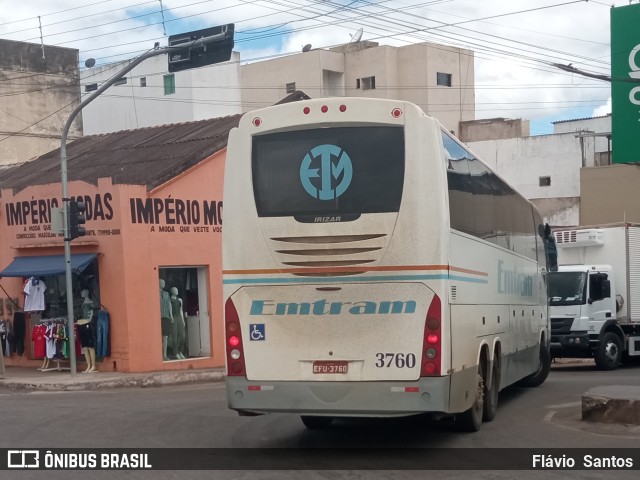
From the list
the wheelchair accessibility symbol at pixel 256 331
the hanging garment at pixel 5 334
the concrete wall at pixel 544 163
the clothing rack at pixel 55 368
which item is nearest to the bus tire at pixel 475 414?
the wheelchair accessibility symbol at pixel 256 331

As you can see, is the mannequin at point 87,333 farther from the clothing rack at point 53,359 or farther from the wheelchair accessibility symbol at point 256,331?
the wheelchair accessibility symbol at point 256,331

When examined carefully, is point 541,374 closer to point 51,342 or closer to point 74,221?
point 74,221

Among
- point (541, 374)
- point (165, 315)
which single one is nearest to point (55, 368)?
point (165, 315)

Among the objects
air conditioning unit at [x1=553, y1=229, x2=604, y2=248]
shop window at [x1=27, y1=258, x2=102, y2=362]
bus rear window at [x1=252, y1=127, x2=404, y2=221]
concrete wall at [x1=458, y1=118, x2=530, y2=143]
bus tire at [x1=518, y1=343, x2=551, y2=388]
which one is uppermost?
concrete wall at [x1=458, y1=118, x2=530, y2=143]

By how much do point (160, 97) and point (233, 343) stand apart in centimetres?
4873

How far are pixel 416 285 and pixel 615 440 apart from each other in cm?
366

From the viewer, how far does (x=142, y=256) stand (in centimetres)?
2247

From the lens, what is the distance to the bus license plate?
9969 millimetres

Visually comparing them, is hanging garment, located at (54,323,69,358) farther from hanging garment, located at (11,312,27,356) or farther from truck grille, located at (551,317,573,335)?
truck grille, located at (551,317,573,335)

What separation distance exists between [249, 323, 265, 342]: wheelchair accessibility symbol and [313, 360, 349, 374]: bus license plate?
70 centimetres

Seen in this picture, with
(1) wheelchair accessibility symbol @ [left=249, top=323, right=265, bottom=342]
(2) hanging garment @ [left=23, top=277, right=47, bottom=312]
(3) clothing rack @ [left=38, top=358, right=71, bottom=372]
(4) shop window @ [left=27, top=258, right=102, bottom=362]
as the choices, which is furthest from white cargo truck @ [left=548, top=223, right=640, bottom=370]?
(1) wheelchair accessibility symbol @ [left=249, top=323, right=265, bottom=342]

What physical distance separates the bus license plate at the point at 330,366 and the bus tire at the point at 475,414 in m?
2.43

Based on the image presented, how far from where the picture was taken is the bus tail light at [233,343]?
33.9 ft

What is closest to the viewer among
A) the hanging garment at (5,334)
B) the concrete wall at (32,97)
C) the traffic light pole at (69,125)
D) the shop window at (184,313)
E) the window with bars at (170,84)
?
the traffic light pole at (69,125)
